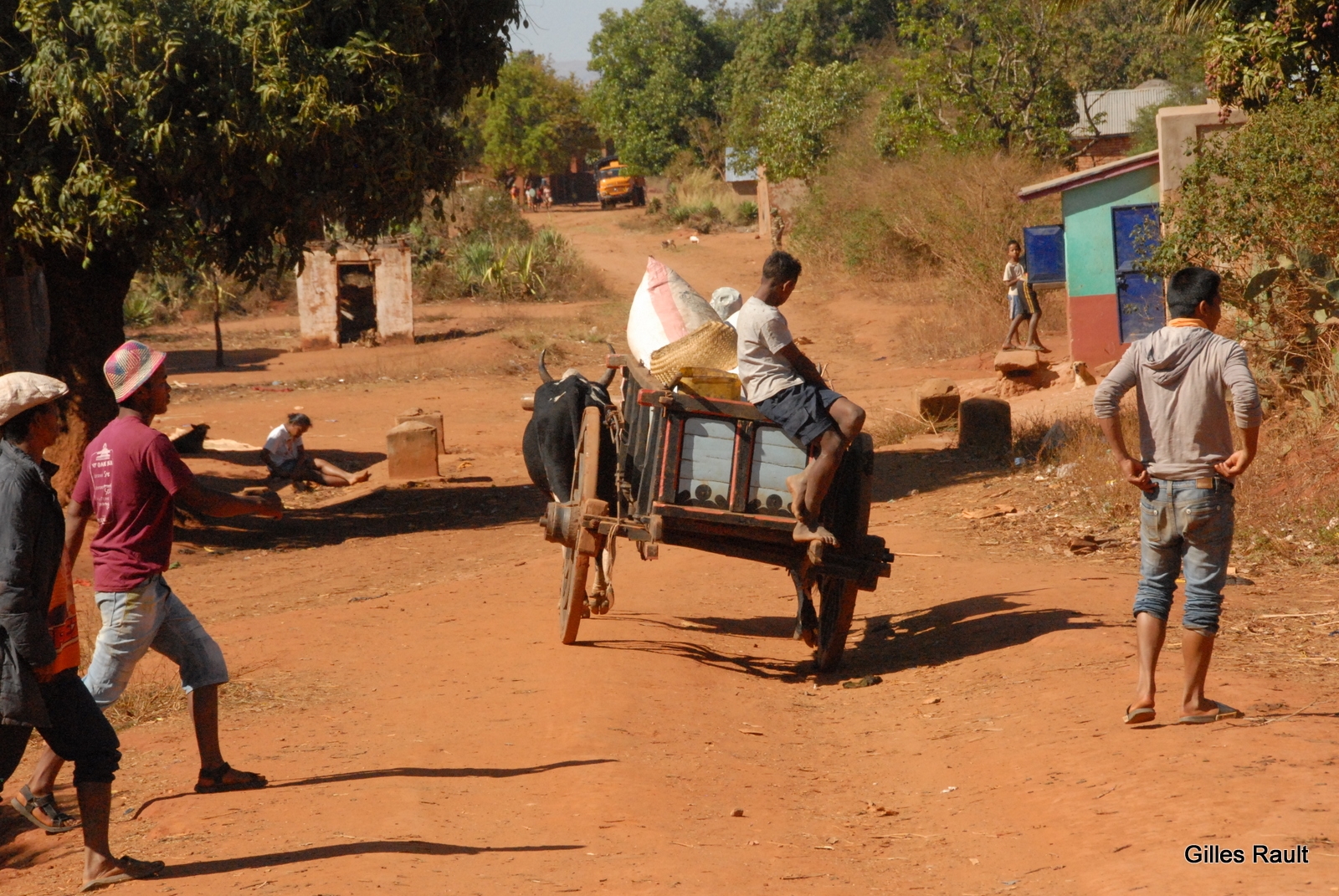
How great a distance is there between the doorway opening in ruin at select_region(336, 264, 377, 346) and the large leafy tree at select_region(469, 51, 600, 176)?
103 ft

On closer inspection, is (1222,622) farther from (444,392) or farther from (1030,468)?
(444,392)

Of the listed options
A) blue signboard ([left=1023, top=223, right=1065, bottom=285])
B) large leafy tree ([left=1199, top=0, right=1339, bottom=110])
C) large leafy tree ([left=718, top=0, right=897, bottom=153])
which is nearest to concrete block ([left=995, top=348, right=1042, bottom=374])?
blue signboard ([left=1023, top=223, right=1065, bottom=285])

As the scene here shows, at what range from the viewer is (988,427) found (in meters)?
14.5

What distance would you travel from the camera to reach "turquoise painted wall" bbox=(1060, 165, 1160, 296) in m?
18.2

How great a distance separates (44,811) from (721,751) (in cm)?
279

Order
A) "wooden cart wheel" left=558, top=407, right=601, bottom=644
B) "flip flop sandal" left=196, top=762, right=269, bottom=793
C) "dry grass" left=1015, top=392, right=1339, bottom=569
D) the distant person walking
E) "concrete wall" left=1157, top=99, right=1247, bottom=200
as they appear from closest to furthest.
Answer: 1. "flip flop sandal" left=196, top=762, right=269, bottom=793
2. "wooden cart wheel" left=558, top=407, right=601, bottom=644
3. "dry grass" left=1015, top=392, right=1339, bottom=569
4. "concrete wall" left=1157, top=99, right=1247, bottom=200
5. the distant person walking

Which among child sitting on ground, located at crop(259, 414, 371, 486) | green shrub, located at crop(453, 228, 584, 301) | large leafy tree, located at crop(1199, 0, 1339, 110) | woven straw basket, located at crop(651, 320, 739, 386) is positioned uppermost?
large leafy tree, located at crop(1199, 0, 1339, 110)

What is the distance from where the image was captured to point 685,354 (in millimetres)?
7227

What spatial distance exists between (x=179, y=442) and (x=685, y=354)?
461 inches

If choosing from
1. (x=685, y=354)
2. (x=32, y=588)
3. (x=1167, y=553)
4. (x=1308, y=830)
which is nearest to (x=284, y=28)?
(x=685, y=354)

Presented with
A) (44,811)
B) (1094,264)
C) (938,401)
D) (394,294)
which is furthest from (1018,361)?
(44,811)

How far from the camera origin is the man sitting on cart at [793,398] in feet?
21.1

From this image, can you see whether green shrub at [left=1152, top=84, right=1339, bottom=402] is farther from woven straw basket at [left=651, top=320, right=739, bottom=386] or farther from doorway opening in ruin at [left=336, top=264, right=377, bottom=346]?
doorway opening in ruin at [left=336, top=264, right=377, bottom=346]

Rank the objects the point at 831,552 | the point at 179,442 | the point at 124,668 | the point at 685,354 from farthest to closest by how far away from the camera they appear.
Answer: the point at 179,442
the point at 685,354
the point at 831,552
the point at 124,668
